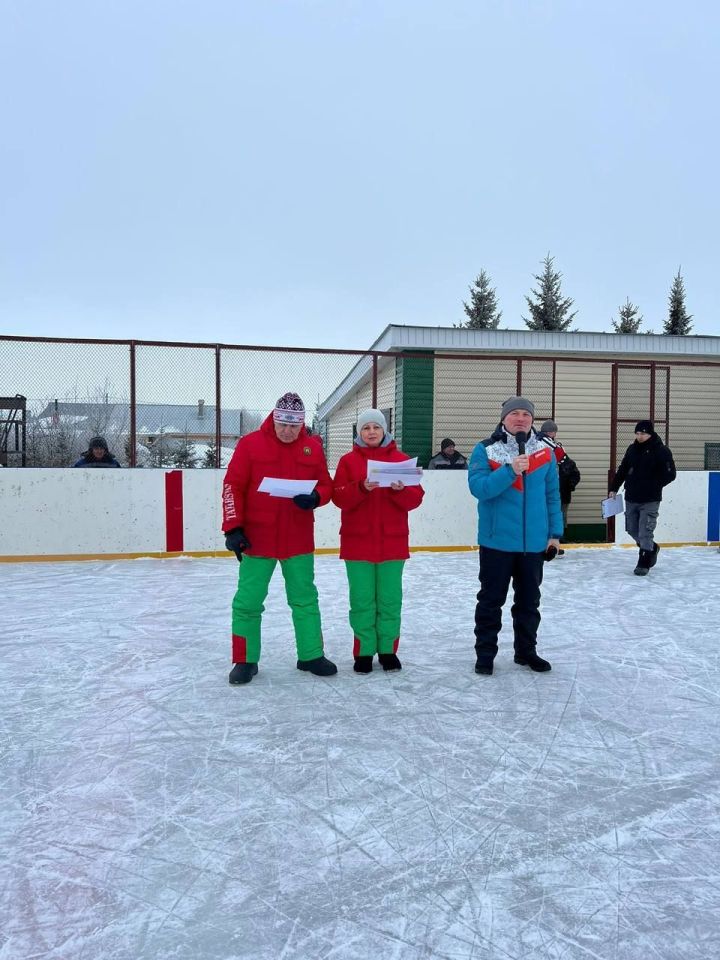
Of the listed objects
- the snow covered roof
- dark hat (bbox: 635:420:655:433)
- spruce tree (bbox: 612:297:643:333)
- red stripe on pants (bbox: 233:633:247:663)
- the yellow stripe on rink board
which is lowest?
the yellow stripe on rink board

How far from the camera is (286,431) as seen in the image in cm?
347

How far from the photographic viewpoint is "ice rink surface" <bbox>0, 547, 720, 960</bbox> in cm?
165

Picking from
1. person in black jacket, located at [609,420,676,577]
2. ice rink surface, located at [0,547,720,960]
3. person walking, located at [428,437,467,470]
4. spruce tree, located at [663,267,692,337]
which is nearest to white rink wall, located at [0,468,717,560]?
person walking, located at [428,437,467,470]

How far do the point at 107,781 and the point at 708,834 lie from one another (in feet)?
6.23

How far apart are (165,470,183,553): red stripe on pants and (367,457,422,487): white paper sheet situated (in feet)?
14.9

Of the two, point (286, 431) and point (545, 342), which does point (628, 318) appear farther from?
point (286, 431)

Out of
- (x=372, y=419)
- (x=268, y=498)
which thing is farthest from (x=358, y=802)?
(x=372, y=419)

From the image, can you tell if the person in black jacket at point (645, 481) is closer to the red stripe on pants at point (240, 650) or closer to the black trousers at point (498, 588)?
the black trousers at point (498, 588)

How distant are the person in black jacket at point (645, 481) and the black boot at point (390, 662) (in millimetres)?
3816

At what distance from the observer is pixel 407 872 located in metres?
A: 1.86

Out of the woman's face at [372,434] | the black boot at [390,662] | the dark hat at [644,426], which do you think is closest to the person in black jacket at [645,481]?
the dark hat at [644,426]

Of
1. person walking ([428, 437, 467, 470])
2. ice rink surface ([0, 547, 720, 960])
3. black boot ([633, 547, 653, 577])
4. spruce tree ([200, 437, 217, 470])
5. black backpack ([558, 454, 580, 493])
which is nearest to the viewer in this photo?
ice rink surface ([0, 547, 720, 960])

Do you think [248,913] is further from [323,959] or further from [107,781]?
[107,781]

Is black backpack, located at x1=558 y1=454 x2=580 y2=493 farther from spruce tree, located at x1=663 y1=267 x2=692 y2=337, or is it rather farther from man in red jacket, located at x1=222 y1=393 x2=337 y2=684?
spruce tree, located at x1=663 y1=267 x2=692 y2=337
